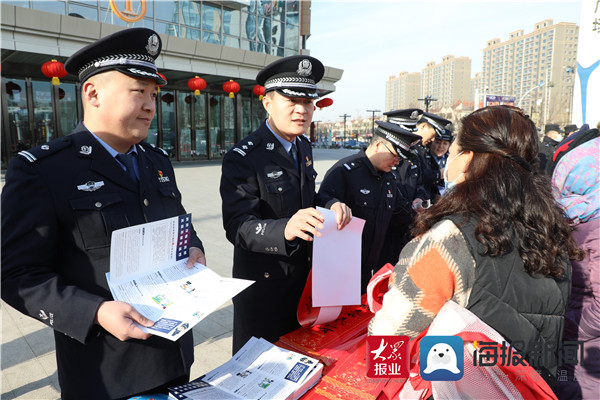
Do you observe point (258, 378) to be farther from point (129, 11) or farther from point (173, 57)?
point (173, 57)

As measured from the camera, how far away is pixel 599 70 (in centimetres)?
589

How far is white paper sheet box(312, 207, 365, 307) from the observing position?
146 cm

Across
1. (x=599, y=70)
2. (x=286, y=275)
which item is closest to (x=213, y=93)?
(x=599, y=70)

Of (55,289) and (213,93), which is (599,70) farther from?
(213,93)

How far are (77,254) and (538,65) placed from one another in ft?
199

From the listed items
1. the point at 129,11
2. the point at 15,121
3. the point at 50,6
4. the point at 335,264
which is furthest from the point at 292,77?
the point at 15,121

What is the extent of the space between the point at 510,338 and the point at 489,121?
66 cm

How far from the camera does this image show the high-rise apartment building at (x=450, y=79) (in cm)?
6912

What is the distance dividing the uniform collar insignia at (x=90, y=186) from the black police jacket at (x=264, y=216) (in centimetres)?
65

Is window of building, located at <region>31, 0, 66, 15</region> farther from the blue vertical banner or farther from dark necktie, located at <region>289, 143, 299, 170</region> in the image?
the blue vertical banner

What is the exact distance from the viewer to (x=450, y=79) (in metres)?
69.9

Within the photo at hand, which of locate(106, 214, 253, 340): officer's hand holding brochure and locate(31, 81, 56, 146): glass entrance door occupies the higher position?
locate(31, 81, 56, 146): glass entrance door

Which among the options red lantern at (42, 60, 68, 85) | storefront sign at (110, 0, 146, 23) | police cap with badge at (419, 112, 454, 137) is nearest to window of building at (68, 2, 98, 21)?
storefront sign at (110, 0, 146, 23)

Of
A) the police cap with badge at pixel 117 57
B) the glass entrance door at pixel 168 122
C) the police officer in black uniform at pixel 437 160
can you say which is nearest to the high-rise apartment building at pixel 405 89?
the glass entrance door at pixel 168 122
